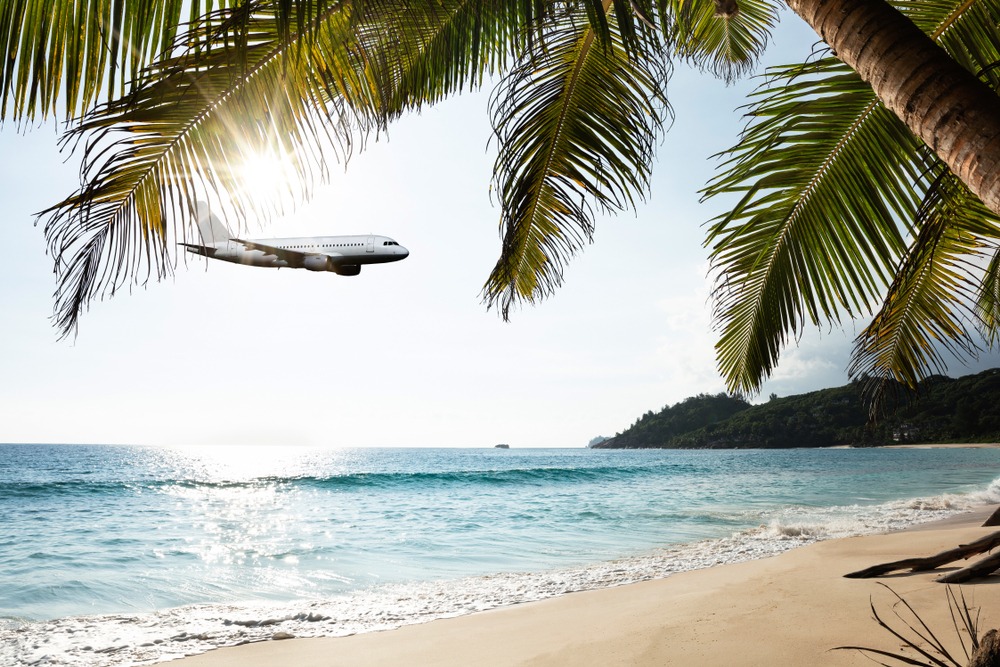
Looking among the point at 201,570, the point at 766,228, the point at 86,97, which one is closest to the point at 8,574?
the point at 201,570

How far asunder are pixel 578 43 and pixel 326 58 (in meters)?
1.35

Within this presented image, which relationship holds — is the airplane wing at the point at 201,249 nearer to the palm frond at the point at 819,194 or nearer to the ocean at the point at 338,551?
the palm frond at the point at 819,194

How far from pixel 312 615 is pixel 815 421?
73.5 metres

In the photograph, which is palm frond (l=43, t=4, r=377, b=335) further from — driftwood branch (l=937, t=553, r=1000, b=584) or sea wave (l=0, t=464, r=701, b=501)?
sea wave (l=0, t=464, r=701, b=501)

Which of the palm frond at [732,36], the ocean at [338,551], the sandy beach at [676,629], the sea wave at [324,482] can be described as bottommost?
the sea wave at [324,482]

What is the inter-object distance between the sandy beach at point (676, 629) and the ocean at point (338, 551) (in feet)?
Result: 2.13

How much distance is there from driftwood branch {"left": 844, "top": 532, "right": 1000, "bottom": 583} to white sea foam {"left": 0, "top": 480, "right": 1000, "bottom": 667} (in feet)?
9.06

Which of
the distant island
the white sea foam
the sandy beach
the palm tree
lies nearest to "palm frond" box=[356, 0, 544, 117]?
the palm tree

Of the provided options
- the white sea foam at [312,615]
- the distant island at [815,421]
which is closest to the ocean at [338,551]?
the white sea foam at [312,615]

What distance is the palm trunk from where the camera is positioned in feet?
4.26

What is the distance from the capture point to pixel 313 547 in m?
10.8

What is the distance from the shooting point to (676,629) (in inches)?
168

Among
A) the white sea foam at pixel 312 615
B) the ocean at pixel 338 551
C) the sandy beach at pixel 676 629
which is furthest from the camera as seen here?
the ocean at pixel 338 551

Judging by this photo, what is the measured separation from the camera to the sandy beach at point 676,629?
3666 millimetres
